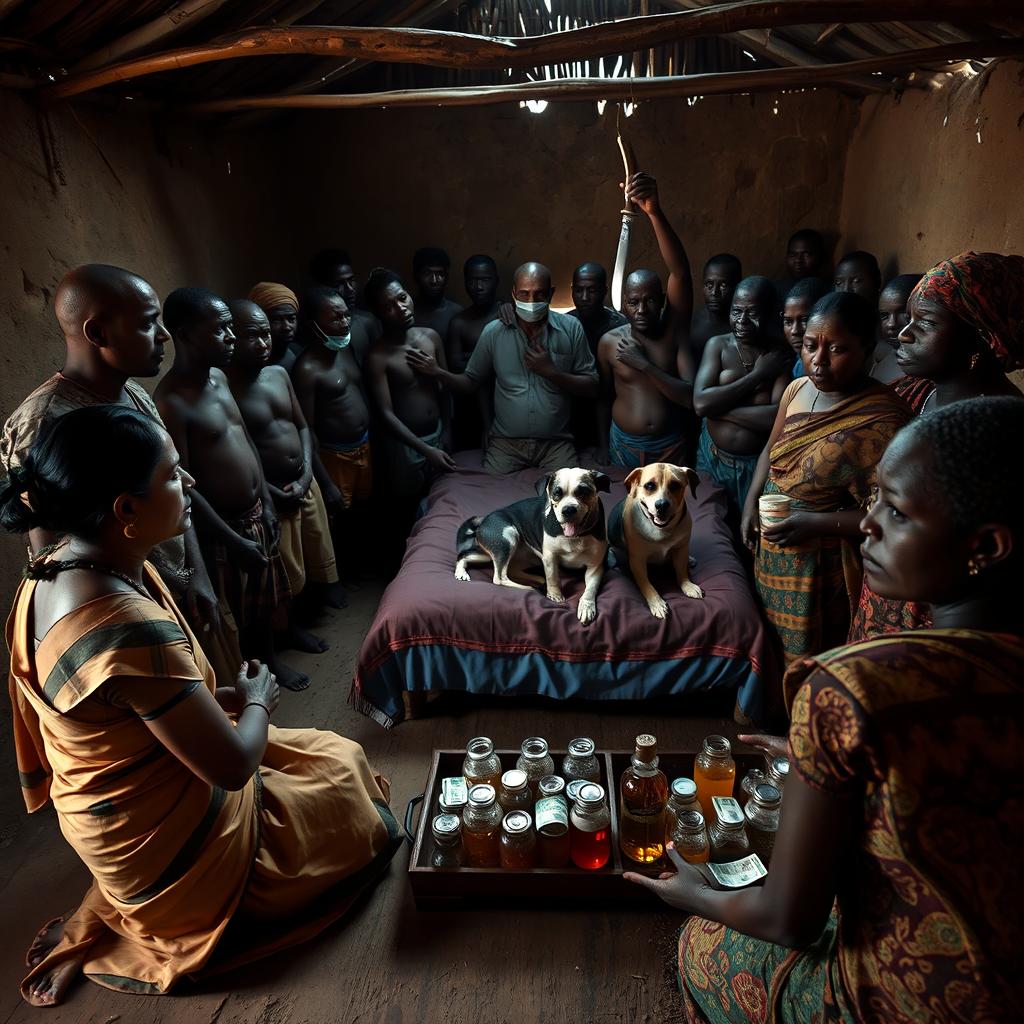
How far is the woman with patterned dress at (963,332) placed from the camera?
2.25m

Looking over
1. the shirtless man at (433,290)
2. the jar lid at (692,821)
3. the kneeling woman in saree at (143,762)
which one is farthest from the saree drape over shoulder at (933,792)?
the shirtless man at (433,290)

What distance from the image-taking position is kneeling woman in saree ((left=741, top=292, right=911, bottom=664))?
9.18ft

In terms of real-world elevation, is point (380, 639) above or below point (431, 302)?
below

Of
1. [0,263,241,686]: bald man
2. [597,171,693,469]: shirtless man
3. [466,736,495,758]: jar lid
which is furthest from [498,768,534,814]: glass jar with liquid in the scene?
[597,171,693,469]: shirtless man

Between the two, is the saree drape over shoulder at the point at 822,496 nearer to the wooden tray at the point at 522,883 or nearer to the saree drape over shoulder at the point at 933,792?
the wooden tray at the point at 522,883

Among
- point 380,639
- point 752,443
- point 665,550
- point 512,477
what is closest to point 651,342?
point 752,443

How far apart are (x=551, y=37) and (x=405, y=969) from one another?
3503mm

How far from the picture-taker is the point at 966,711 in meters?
1.08

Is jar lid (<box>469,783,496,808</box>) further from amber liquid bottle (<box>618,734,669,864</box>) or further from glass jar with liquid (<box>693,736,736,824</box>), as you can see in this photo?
glass jar with liquid (<box>693,736,736,824</box>)

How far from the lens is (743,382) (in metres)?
4.08

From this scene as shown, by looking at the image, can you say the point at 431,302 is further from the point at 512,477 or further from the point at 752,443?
the point at 752,443

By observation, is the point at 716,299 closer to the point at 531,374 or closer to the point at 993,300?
the point at 531,374

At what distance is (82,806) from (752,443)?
374cm

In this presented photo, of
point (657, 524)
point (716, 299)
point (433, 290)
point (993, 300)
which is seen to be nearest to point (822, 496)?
point (657, 524)
